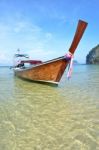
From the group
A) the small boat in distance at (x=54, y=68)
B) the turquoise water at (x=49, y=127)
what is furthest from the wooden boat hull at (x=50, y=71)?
the turquoise water at (x=49, y=127)

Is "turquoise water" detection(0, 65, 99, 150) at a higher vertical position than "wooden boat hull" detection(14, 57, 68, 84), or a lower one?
lower

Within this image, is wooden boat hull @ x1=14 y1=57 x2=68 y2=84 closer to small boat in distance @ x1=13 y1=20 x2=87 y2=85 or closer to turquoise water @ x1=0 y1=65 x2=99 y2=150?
small boat in distance @ x1=13 y1=20 x2=87 y2=85

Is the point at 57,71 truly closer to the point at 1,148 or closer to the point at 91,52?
the point at 1,148

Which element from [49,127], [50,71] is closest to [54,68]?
[50,71]

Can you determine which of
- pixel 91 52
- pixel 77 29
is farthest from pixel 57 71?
pixel 91 52

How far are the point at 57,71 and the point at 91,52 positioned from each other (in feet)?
506

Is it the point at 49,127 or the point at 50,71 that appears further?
the point at 50,71

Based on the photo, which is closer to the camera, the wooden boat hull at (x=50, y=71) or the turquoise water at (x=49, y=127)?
the turquoise water at (x=49, y=127)

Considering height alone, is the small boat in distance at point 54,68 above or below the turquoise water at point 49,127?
above

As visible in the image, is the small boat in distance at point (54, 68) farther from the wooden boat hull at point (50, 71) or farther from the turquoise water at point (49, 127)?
the turquoise water at point (49, 127)

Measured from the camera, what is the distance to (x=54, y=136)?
5.01 m

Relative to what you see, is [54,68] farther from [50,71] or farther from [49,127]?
[49,127]

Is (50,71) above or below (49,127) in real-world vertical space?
above

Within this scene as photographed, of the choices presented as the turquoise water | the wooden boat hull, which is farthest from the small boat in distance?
the turquoise water
